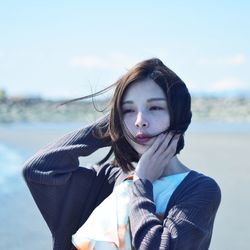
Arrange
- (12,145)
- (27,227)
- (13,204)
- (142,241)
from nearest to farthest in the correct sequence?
1. (142,241)
2. (27,227)
3. (13,204)
4. (12,145)

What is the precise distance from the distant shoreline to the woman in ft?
43.8

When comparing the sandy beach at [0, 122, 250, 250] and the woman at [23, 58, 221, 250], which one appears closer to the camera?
the woman at [23, 58, 221, 250]

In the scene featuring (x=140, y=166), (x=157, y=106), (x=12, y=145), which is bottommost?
(x=12, y=145)

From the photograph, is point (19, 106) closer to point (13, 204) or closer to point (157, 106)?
point (13, 204)

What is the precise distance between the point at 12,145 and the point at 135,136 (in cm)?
989

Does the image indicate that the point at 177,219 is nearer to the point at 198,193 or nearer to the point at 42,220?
the point at 198,193

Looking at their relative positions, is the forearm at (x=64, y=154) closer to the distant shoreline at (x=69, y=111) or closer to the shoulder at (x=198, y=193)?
the shoulder at (x=198, y=193)

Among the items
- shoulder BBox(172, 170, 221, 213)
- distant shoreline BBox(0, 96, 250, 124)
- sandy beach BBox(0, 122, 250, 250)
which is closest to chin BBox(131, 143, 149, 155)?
shoulder BBox(172, 170, 221, 213)

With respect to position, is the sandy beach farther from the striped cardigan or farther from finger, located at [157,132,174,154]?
finger, located at [157,132,174,154]

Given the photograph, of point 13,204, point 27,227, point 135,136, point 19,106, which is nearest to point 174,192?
point 135,136

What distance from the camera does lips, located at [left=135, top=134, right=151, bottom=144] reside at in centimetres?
171

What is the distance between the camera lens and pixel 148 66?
68.0 inches

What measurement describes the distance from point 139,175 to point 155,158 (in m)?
0.05

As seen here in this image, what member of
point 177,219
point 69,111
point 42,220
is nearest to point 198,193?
point 177,219
